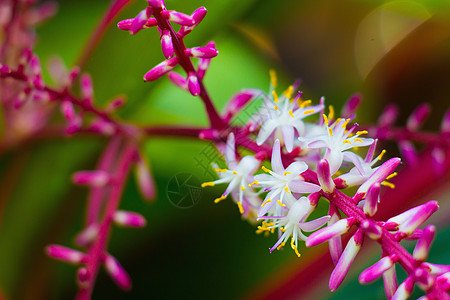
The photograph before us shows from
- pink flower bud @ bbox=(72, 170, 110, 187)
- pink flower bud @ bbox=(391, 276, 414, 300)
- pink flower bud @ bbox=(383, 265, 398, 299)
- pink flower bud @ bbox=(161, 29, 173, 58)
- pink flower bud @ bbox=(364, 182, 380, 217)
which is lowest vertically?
pink flower bud @ bbox=(72, 170, 110, 187)

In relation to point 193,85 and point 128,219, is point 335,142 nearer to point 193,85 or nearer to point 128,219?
point 193,85

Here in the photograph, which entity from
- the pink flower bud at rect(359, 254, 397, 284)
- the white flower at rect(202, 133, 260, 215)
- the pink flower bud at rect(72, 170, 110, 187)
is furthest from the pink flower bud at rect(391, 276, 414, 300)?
the pink flower bud at rect(72, 170, 110, 187)

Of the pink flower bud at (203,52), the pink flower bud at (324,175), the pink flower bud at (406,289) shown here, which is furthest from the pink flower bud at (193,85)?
the pink flower bud at (406,289)

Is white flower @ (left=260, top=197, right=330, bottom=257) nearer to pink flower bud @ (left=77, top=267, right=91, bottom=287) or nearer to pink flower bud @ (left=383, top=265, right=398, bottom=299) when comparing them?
pink flower bud @ (left=383, top=265, right=398, bottom=299)

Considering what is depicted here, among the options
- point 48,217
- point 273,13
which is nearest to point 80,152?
point 48,217

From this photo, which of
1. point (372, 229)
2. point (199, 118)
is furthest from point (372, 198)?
point (199, 118)

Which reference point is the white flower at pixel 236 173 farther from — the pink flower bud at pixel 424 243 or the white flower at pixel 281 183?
the pink flower bud at pixel 424 243
